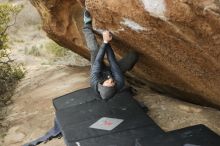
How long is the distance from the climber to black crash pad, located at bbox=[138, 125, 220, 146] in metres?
1.05

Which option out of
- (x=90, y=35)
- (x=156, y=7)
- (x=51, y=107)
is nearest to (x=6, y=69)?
(x=51, y=107)

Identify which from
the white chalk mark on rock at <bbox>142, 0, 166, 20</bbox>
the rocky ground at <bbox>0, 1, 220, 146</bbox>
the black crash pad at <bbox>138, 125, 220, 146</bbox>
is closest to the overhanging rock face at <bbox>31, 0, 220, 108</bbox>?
the white chalk mark on rock at <bbox>142, 0, 166, 20</bbox>

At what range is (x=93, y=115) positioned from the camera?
7965mm

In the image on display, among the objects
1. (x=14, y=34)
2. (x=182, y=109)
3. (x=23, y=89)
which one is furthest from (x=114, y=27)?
(x=14, y=34)

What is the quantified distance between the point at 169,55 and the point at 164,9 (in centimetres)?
149

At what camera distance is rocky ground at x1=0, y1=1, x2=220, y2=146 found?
785cm

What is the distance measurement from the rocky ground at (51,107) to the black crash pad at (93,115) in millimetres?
410

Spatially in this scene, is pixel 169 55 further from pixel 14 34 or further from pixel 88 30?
pixel 14 34

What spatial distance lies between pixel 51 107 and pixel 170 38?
14.9ft

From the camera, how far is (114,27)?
6629 mm

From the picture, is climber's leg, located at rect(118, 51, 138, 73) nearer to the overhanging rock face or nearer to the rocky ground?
the overhanging rock face

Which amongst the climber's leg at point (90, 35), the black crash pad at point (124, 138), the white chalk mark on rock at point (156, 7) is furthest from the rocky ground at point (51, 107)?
the white chalk mark on rock at point (156, 7)

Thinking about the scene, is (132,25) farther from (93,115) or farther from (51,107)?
(51,107)

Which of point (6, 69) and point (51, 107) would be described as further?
→ point (6, 69)
